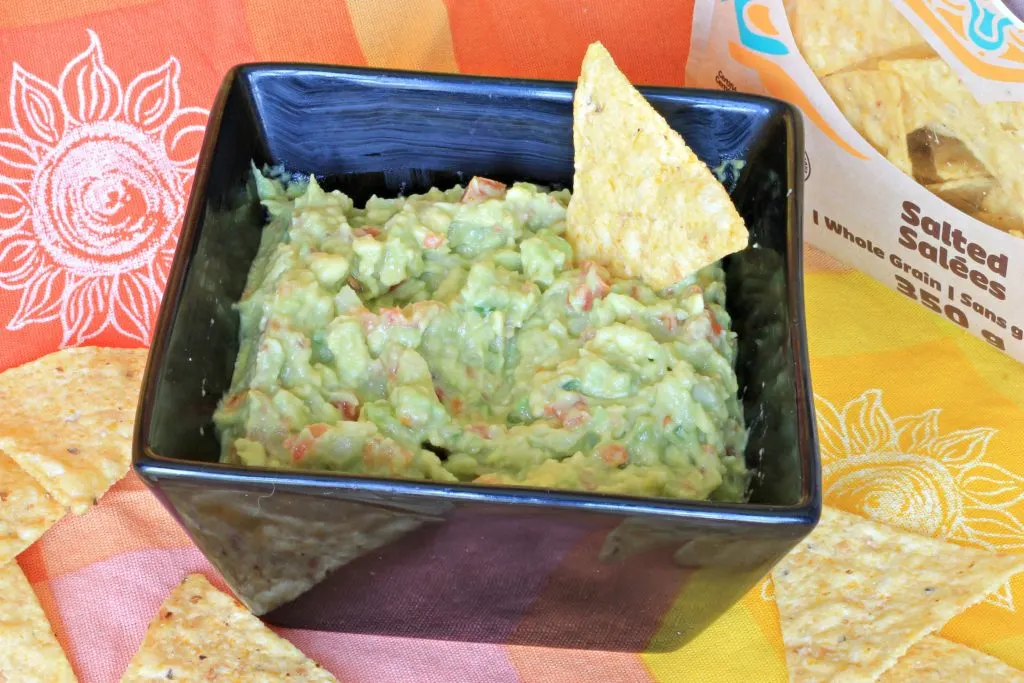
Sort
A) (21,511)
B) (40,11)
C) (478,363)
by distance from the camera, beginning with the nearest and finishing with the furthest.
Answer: (478,363) < (21,511) < (40,11)

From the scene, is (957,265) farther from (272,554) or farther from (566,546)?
(272,554)

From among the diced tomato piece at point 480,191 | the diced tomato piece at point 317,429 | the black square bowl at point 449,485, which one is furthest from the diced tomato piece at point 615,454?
the diced tomato piece at point 480,191

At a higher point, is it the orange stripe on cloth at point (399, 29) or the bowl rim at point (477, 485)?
the orange stripe on cloth at point (399, 29)

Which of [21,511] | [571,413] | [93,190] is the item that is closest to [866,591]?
[571,413]

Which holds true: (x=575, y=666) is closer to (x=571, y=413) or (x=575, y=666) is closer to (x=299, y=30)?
(x=571, y=413)

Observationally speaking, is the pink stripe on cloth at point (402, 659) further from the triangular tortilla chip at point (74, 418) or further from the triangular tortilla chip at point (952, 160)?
the triangular tortilla chip at point (952, 160)

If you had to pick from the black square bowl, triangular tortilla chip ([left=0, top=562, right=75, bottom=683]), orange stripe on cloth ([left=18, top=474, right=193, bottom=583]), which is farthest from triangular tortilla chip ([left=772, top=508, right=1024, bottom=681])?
triangular tortilla chip ([left=0, top=562, right=75, bottom=683])

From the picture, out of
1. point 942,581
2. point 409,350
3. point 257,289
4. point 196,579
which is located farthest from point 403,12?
point 942,581
